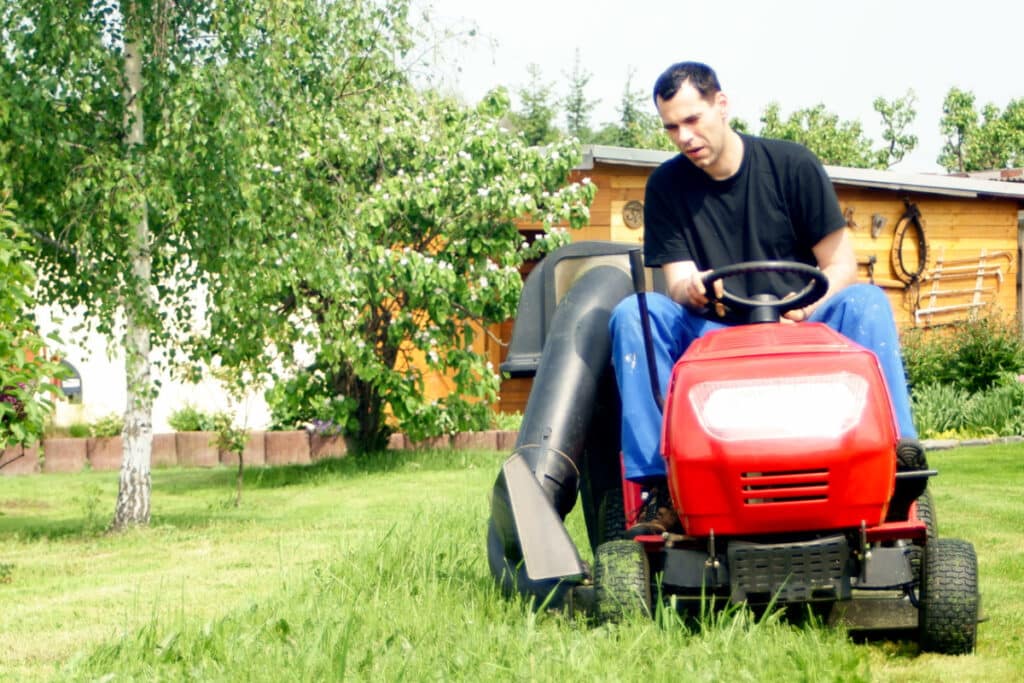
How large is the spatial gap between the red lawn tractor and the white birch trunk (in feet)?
16.0

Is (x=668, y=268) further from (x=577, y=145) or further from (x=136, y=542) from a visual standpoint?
(x=577, y=145)

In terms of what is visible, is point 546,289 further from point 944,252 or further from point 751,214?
point 944,252

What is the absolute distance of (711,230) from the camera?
4641mm

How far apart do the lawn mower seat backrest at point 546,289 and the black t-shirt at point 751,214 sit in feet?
2.14

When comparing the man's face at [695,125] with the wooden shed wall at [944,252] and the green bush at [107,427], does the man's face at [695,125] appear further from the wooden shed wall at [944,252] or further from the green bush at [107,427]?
the wooden shed wall at [944,252]

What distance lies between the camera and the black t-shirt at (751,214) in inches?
A: 180

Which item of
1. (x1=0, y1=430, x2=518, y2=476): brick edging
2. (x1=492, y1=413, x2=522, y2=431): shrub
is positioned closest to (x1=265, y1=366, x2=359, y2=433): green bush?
(x1=0, y1=430, x2=518, y2=476): brick edging

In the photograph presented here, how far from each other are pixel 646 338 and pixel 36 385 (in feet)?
13.0

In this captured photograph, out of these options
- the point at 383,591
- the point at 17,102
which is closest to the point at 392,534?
the point at 383,591

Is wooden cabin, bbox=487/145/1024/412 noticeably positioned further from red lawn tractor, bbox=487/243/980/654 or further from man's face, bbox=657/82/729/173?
red lawn tractor, bbox=487/243/980/654

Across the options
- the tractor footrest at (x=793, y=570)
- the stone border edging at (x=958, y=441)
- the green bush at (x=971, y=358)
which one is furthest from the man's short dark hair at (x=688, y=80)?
the green bush at (x=971, y=358)

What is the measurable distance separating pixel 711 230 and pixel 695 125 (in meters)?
0.34

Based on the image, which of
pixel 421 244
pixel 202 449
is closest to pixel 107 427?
pixel 202 449

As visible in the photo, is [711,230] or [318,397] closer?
[711,230]
